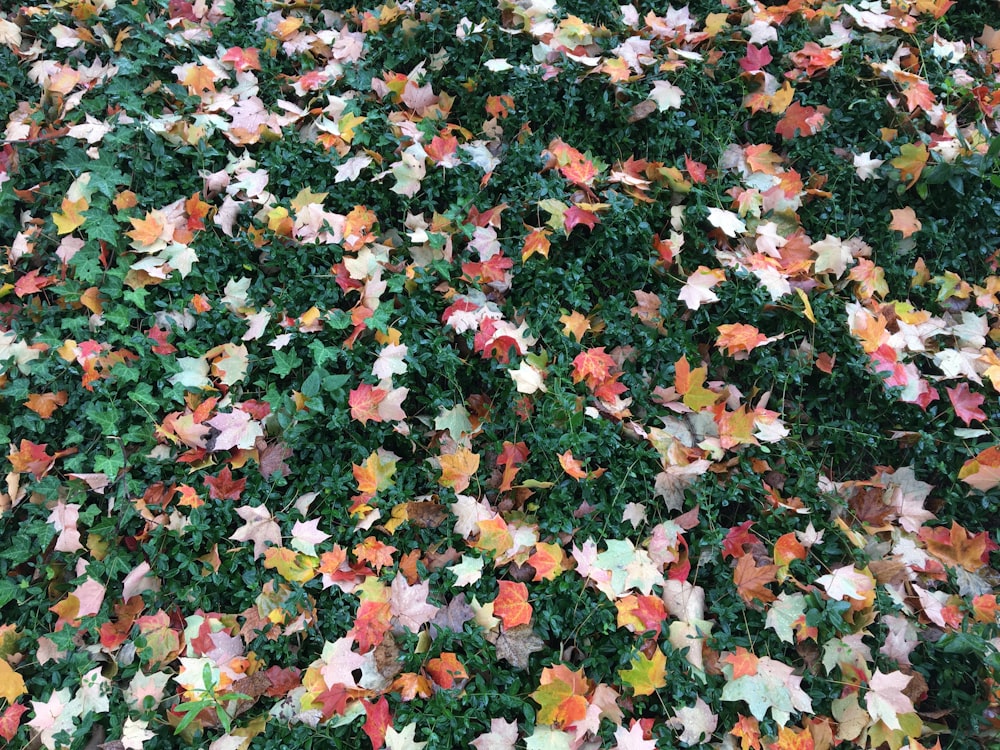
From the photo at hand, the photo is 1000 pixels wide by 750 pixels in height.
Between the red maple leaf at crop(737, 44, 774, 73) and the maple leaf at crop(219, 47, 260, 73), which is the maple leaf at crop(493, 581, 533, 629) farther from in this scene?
the maple leaf at crop(219, 47, 260, 73)

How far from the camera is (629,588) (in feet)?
5.96

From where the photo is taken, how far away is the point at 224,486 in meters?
1.95

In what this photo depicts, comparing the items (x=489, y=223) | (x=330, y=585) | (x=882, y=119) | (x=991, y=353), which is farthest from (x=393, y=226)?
(x=991, y=353)

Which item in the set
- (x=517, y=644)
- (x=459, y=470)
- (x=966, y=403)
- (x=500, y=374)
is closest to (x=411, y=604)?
(x=517, y=644)

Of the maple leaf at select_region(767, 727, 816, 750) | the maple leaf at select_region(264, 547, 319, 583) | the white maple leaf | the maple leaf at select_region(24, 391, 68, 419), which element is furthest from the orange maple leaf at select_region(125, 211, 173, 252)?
the maple leaf at select_region(767, 727, 816, 750)

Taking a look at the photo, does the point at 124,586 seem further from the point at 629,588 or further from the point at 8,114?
the point at 8,114

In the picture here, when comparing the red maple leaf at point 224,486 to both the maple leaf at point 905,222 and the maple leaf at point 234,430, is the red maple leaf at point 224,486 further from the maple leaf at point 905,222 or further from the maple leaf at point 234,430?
the maple leaf at point 905,222

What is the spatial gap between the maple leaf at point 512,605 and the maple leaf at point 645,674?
0.91 ft

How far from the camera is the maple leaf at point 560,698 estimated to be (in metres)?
1.63

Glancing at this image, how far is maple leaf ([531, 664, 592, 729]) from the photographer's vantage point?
163 cm

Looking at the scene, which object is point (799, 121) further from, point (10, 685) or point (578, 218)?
point (10, 685)

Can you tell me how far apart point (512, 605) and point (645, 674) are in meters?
0.37

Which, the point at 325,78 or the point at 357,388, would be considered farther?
the point at 325,78

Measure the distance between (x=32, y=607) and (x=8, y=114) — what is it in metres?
1.92
